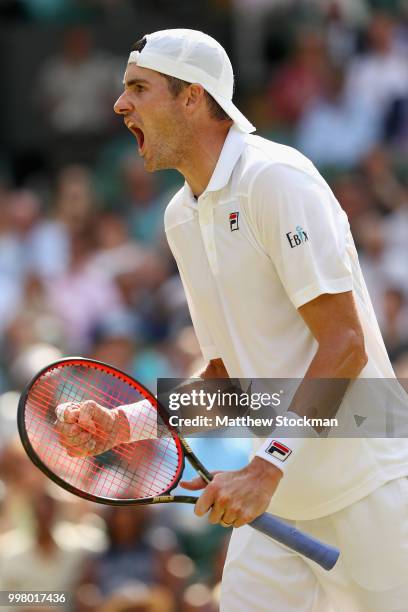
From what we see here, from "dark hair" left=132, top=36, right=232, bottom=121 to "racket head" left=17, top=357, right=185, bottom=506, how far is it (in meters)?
0.83

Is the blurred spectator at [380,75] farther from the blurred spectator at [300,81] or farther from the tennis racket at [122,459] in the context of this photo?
the tennis racket at [122,459]

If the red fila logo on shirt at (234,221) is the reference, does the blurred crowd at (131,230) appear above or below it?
below

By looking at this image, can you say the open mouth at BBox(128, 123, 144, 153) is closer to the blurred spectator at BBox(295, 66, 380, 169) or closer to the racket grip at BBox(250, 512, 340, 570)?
the racket grip at BBox(250, 512, 340, 570)

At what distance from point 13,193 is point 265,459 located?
23.1 ft

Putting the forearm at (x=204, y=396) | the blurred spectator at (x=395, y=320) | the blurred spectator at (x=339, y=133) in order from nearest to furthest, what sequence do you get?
1. the forearm at (x=204, y=396)
2. the blurred spectator at (x=395, y=320)
3. the blurred spectator at (x=339, y=133)

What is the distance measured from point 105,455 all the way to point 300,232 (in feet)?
4.27

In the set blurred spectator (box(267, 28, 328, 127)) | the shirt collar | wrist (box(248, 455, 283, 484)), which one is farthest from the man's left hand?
blurred spectator (box(267, 28, 328, 127))

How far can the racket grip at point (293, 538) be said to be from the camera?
358cm

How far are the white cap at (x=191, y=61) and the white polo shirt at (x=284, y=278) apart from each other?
0.14 metres

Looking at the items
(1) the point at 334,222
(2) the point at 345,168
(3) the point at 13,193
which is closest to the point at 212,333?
(1) the point at 334,222

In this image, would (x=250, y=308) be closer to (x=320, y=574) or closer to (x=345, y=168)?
(x=320, y=574)

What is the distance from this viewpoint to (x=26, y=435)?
144 inches

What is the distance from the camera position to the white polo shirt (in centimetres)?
346

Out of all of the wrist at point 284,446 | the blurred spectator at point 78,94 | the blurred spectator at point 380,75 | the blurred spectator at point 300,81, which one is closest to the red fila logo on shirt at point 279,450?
the wrist at point 284,446
